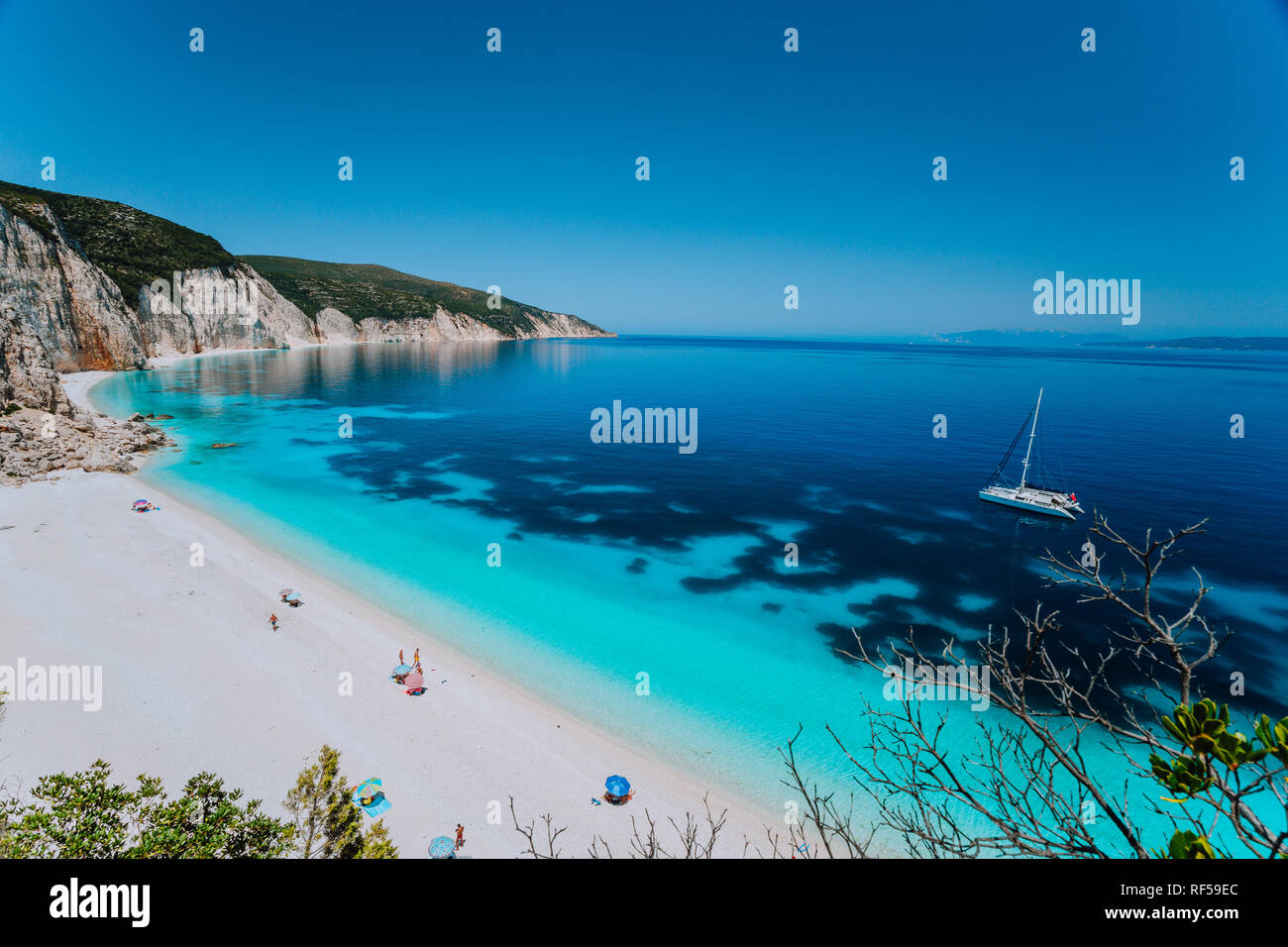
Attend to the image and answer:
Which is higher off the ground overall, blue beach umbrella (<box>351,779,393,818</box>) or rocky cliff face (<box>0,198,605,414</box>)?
rocky cliff face (<box>0,198,605,414</box>)

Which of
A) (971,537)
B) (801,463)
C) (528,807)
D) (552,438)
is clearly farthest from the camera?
(552,438)

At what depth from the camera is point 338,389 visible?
88.6 metres

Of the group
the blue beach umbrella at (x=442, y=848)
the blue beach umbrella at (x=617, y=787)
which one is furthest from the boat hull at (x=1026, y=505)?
the blue beach umbrella at (x=442, y=848)

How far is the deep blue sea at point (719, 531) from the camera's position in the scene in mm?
20750

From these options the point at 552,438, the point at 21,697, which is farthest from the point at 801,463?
the point at 21,697

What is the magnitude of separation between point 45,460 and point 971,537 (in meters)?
61.4

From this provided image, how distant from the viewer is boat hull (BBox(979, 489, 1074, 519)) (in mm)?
36469

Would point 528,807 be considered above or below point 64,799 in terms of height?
below

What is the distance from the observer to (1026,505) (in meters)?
37.6

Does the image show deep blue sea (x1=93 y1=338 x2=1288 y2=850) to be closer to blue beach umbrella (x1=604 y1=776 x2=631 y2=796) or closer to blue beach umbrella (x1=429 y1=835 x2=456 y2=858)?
blue beach umbrella (x1=604 y1=776 x2=631 y2=796)

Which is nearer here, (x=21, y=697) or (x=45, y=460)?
(x=21, y=697)

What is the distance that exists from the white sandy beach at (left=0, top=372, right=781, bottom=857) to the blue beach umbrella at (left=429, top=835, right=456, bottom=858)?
19.5 inches

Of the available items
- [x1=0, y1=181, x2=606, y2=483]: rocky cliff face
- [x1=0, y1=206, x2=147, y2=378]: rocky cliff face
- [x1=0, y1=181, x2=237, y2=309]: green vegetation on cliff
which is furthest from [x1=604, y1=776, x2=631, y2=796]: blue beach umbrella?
[x1=0, y1=181, x2=237, y2=309]: green vegetation on cliff
